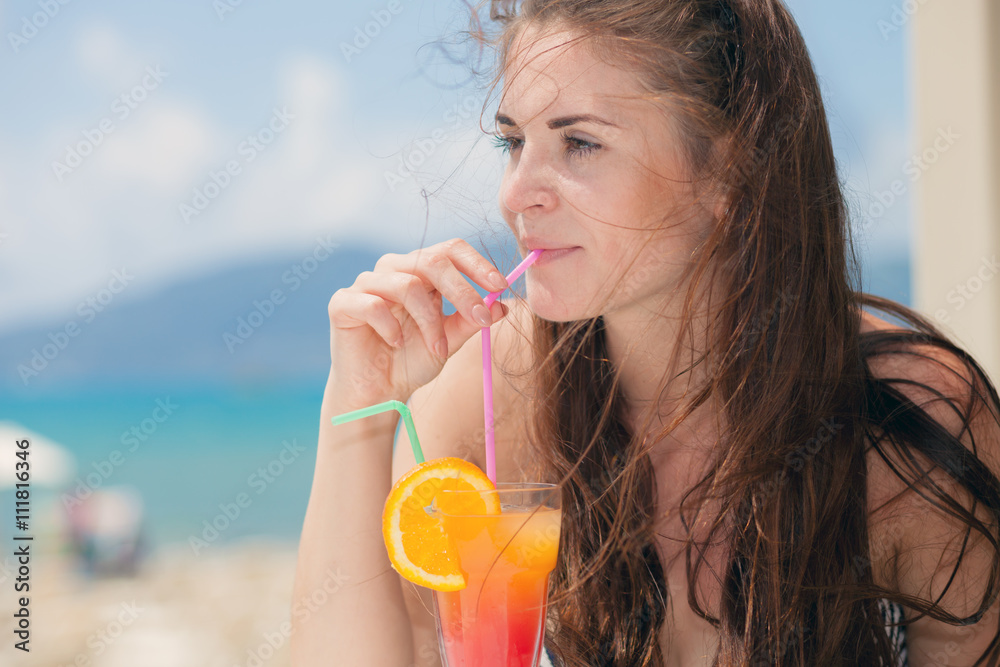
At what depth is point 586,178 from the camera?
4.05 ft

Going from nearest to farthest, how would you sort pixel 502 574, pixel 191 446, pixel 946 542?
pixel 502 574, pixel 946 542, pixel 191 446

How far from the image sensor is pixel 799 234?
1.36m

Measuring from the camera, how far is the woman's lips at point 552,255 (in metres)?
1.27

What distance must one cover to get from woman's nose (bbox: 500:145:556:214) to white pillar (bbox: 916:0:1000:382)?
7.64 feet

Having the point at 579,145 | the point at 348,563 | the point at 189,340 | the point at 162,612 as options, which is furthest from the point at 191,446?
the point at 579,145

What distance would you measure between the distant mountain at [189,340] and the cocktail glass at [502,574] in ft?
27.4

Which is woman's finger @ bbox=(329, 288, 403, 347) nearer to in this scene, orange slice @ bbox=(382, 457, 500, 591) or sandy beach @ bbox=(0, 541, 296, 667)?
orange slice @ bbox=(382, 457, 500, 591)

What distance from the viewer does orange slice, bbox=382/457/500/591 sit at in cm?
102

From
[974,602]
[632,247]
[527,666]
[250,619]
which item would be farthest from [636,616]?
[250,619]

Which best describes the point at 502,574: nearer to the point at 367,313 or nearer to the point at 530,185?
the point at 367,313

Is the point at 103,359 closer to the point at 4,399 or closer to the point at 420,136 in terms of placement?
the point at 4,399

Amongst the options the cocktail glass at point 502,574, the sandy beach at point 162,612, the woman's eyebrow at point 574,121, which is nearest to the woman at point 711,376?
the woman's eyebrow at point 574,121

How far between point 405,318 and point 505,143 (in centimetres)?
39

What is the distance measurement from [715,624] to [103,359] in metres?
9.61
